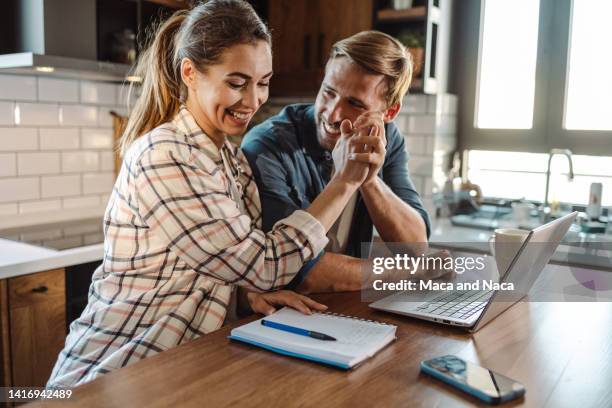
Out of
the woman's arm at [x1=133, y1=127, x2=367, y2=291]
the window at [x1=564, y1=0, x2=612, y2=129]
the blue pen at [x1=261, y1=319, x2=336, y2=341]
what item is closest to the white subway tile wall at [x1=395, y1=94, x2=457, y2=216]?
the window at [x1=564, y1=0, x2=612, y2=129]

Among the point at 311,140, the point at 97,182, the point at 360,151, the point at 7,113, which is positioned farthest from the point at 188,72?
the point at 97,182

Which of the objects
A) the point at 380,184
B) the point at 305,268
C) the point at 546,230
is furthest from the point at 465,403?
the point at 380,184

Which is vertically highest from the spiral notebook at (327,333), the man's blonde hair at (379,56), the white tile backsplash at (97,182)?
the man's blonde hair at (379,56)

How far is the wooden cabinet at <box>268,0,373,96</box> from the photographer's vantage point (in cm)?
296

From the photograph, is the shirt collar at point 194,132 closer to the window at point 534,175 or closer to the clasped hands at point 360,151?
the clasped hands at point 360,151

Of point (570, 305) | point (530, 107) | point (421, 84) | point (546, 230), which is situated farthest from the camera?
point (530, 107)

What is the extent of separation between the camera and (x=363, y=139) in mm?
1441

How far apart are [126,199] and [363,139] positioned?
0.59m

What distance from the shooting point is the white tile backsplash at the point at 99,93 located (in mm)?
2654

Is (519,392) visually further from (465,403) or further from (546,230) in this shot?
(546,230)

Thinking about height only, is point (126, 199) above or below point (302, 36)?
below

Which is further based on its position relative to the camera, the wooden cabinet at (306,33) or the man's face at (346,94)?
the wooden cabinet at (306,33)

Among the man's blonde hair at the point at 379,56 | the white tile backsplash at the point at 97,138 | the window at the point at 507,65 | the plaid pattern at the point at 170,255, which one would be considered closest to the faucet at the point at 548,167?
the window at the point at 507,65

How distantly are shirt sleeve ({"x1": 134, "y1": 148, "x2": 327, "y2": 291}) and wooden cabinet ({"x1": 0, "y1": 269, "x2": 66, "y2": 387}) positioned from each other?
90cm
